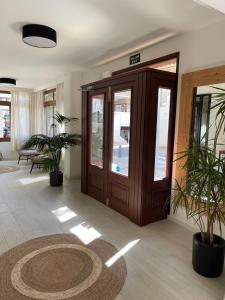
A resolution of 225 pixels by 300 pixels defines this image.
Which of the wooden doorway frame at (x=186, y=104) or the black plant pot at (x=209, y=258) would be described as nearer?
the black plant pot at (x=209, y=258)

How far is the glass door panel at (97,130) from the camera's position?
150 inches

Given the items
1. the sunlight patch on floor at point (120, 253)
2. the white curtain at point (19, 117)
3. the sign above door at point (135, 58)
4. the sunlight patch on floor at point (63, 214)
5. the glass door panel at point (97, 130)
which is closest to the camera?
the sunlight patch on floor at point (120, 253)

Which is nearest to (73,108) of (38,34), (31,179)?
(31,179)

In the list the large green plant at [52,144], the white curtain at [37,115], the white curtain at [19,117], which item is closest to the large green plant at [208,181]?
the large green plant at [52,144]

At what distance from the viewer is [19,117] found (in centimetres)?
779

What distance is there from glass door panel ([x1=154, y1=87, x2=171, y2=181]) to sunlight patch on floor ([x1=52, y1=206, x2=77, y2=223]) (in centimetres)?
136

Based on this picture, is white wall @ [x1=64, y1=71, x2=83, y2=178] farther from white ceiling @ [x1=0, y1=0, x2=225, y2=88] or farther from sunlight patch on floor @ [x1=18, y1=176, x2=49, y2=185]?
white ceiling @ [x1=0, y1=0, x2=225, y2=88]

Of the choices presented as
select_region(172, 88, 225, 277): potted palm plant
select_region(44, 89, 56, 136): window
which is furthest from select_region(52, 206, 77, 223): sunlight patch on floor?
select_region(44, 89, 56, 136): window

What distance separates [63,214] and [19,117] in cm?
550

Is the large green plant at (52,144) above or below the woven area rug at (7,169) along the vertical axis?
above

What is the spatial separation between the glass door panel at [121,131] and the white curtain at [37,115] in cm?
461

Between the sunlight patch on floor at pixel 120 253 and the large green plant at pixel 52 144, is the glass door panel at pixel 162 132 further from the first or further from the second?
the large green plant at pixel 52 144

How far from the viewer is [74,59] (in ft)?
14.1

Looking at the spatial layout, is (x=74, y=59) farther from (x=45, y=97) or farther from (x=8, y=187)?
(x=45, y=97)
